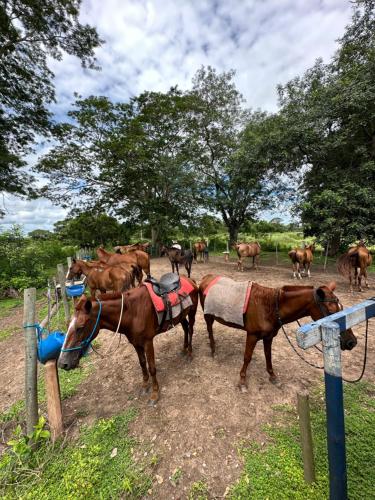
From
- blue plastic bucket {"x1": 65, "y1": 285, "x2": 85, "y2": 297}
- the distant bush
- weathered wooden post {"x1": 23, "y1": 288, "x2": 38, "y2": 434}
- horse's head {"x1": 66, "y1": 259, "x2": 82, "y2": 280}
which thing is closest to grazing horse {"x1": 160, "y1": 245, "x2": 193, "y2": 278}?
horse's head {"x1": 66, "y1": 259, "x2": 82, "y2": 280}

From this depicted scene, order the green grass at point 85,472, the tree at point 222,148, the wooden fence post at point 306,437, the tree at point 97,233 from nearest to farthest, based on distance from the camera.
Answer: the wooden fence post at point 306,437, the green grass at point 85,472, the tree at point 222,148, the tree at point 97,233

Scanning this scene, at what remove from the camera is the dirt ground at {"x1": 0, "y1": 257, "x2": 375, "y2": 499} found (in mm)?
2152

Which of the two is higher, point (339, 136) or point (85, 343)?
point (339, 136)

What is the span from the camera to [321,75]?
11117 mm

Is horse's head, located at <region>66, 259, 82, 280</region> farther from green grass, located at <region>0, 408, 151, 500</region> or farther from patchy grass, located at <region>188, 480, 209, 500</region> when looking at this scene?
patchy grass, located at <region>188, 480, 209, 500</region>

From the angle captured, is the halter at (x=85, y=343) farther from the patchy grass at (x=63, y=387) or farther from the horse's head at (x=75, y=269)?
the horse's head at (x=75, y=269)

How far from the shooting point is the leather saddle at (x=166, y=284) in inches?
126

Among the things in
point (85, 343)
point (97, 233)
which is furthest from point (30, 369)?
point (97, 233)

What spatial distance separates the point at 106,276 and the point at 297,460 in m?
5.29

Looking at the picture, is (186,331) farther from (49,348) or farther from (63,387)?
(49,348)

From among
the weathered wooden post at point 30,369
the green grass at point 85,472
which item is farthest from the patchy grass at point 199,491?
the weathered wooden post at point 30,369

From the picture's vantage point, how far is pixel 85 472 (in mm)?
2037

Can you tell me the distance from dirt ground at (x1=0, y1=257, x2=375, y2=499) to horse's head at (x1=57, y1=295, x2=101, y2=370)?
1085 mm

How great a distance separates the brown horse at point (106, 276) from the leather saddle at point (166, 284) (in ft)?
6.87
